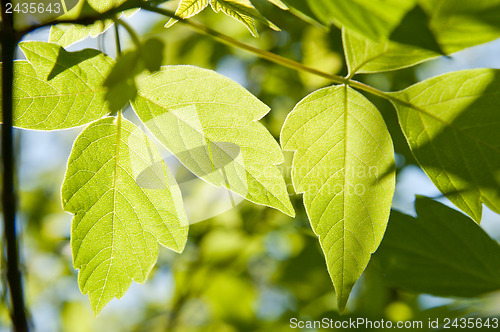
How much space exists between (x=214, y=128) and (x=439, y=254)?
548 millimetres

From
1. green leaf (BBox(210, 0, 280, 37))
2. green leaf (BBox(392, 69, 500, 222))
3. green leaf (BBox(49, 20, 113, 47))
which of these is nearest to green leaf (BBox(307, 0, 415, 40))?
green leaf (BBox(210, 0, 280, 37))

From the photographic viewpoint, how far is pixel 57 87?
0.62 metres

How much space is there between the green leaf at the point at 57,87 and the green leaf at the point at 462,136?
499mm

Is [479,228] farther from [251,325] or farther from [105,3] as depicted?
[251,325]

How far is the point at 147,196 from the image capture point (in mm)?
656

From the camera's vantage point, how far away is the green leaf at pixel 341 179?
25.6 inches

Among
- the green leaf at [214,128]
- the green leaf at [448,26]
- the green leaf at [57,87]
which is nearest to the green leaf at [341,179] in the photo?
the green leaf at [214,128]

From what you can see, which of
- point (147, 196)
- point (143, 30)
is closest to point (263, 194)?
point (147, 196)

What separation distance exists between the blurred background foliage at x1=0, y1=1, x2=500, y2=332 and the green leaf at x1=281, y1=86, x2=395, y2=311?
73cm

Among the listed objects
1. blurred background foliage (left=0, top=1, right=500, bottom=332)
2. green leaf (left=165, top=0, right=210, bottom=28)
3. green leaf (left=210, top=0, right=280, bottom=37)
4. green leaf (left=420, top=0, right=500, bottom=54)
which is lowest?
blurred background foliage (left=0, top=1, right=500, bottom=332)

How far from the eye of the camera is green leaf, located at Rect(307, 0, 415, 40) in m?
0.42

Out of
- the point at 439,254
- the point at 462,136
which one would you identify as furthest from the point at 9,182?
the point at 439,254

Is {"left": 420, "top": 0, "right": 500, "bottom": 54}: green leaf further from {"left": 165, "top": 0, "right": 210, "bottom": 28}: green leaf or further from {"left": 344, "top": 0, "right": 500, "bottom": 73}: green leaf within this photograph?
{"left": 165, "top": 0, "right": 210, "bottom": 28}: green leaf

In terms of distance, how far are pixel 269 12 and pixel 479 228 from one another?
132 cm
